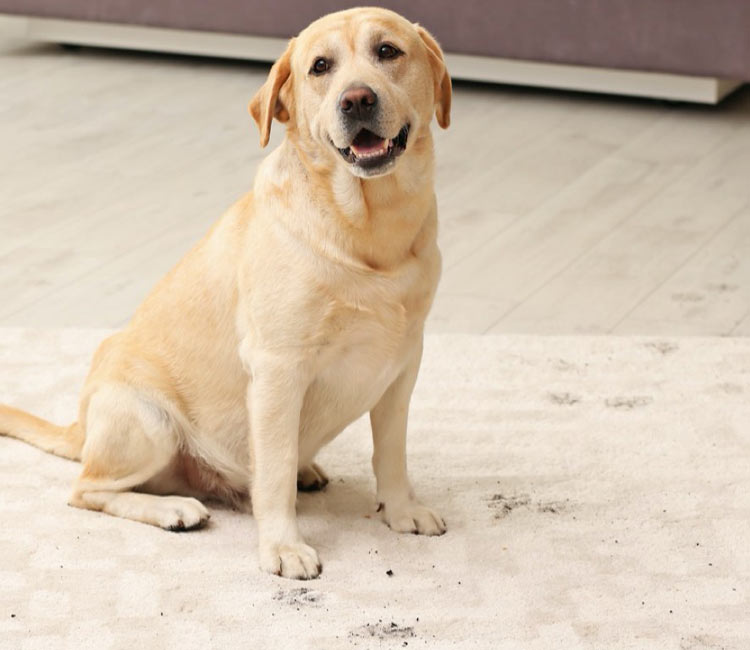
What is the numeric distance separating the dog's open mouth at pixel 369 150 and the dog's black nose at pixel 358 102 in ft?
0.12

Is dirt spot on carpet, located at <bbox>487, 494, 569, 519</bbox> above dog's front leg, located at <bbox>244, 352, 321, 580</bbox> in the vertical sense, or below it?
below

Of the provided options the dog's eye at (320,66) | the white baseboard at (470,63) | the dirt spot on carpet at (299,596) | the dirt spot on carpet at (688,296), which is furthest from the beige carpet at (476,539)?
the white baseboard at (470,63)

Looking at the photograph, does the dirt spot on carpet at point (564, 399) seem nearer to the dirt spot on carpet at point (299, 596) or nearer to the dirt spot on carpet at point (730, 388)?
the dirt spot on carpet at point (730, 388)

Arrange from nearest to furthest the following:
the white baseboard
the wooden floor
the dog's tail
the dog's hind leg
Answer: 1. the dog's hind leg
2. the dog's tail
3. the wooden floor
4. the white baseboard

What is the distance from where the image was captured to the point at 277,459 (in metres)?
2.06

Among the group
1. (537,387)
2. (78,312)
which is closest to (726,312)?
(537,387)

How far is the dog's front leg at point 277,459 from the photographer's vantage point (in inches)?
79.7

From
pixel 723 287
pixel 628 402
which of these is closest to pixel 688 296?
pixel 723 287

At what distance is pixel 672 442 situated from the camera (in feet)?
8.29

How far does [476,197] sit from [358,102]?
7.21 ft

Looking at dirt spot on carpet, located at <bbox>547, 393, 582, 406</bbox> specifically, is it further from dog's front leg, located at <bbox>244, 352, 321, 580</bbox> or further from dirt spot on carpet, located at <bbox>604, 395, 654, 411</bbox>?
dog's front leg, located at <bbox>244, 352, 321, 580</bbox>

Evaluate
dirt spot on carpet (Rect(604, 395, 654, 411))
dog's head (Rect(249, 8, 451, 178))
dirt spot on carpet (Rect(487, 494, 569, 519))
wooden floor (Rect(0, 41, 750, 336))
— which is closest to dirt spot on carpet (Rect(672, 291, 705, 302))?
wooden floor (Rect(0, 41, 750, 336))

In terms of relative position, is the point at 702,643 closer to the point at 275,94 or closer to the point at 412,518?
the point at 412,518

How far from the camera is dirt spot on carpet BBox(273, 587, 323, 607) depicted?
1.96 meters
